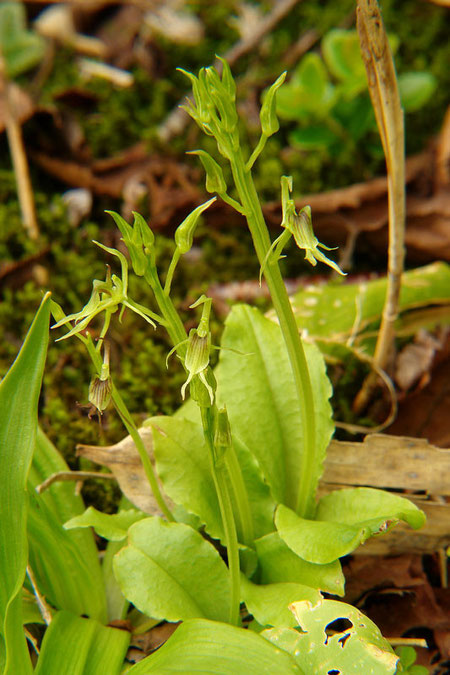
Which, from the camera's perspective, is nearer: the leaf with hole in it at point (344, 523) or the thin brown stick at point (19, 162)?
the leaf with hole in it at point (344, 523)

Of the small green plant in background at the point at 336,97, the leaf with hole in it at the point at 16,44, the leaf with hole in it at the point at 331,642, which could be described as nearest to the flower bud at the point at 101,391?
the leaf with hole in it at the point at 331,642

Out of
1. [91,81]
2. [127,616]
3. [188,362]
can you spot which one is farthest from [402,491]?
[91,81]

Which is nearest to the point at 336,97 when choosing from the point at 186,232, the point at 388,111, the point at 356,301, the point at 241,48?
the point at 241,48

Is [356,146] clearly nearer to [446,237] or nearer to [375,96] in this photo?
[446,237]

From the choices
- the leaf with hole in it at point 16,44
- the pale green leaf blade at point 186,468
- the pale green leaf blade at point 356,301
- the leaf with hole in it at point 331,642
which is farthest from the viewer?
the leaf with hole in it at point 16,44

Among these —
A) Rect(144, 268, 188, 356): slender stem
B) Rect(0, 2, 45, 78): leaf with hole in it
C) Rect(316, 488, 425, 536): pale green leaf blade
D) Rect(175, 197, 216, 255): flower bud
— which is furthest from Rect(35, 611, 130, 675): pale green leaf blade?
Rect(0, 2, 45, 78): leaf with hole in it

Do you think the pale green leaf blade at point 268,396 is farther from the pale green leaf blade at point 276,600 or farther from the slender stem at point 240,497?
the pale green leaf blade at point 276,600

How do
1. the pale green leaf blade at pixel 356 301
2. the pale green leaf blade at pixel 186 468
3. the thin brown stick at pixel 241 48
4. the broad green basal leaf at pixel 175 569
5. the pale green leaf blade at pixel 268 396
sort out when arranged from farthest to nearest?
the thin brown stick at pixel 241 48
the pale green leaf blade at pixel 356 301
the pale green leaf blade at pixel 268 396
the pale green leaf blade at pixel 186 468
the broad green basal leaf at pixel 175 569

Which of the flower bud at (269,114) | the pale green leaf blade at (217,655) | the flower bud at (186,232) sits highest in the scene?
the flower bud at (269,114)
